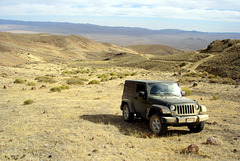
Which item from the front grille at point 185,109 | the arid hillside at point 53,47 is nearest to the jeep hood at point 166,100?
the front grille at point 185,109

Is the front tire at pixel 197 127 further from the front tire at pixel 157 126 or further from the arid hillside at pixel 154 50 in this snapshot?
the arid hillside at pixel 154 50

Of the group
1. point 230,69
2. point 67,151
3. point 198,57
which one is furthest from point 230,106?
point 198,57

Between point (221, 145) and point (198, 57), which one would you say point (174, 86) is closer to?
point (221, 145)

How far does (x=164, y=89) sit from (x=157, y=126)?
1.73m

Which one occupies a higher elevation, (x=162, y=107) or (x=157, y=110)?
(x=162, y=107)

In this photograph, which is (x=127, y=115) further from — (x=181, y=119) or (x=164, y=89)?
(x=181, y=119)

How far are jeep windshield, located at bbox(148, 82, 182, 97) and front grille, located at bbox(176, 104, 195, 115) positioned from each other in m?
1.13

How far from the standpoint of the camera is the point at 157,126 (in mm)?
8453

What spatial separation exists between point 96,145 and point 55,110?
6.39 m

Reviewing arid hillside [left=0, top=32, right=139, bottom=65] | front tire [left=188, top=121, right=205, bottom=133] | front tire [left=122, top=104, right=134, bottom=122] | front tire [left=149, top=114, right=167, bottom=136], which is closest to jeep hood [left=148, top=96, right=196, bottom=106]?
front tire [left=149, top=114, right=167, bottom=136]

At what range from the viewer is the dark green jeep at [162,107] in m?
8.20

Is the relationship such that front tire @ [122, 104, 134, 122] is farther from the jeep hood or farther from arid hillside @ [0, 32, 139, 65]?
arid hillside @ [0, 32, 139, 65]

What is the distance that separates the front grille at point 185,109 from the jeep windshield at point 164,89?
113cm

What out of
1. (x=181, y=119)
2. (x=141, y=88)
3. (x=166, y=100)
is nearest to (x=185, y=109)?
(x=181, y=119)
